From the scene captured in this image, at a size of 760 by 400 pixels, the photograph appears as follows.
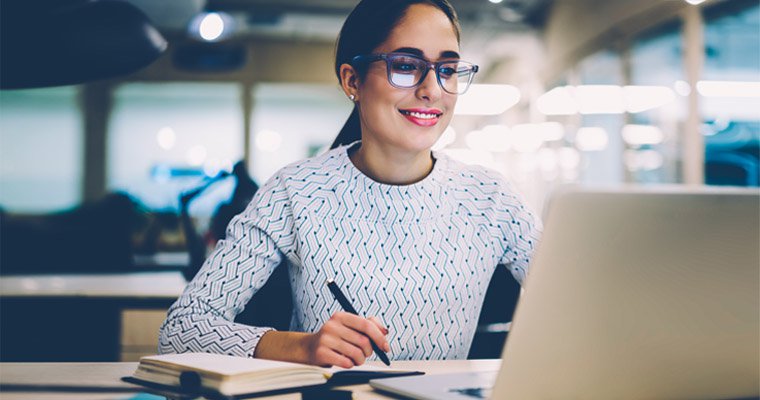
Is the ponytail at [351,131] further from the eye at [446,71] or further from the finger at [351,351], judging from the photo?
the finger at [351,351]

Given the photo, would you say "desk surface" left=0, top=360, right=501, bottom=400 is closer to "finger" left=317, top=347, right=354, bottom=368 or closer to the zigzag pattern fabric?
"finger" left=317, top=347, right=354, bottom=368

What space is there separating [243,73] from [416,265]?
8954 mm

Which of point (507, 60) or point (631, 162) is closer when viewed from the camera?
point (631, 162)

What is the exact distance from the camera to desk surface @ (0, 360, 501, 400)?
1052 mm

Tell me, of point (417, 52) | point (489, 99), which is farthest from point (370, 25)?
point (489, 99)

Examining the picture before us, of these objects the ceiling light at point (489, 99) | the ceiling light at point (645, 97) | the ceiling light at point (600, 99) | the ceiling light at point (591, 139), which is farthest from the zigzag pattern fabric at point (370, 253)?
the ceiling light at point (489, 99)

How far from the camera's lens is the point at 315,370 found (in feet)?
3.58

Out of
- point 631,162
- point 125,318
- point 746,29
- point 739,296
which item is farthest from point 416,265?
point 631,162

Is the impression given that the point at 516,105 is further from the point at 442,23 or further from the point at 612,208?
the point at 612,208

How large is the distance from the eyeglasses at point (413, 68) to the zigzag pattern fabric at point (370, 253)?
0.71ft

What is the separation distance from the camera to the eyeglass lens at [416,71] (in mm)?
1501

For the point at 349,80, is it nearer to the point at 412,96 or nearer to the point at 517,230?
the point at 412,96

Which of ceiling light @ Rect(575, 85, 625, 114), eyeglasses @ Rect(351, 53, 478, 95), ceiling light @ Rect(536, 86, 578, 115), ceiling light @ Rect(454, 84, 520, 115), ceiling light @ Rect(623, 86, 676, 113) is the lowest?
eyeglasses @ Rect(351, 53, 478, 95)

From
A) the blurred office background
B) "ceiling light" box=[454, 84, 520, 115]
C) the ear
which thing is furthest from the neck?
"ceiling light" box=[454, 84, 520, 115]
